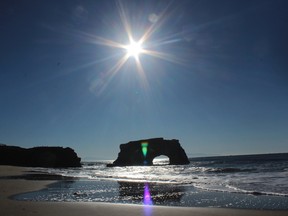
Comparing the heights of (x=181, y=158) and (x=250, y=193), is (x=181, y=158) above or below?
above

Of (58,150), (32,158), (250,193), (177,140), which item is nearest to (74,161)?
(58,150)

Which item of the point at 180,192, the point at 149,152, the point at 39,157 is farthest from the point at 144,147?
the point at 180,192

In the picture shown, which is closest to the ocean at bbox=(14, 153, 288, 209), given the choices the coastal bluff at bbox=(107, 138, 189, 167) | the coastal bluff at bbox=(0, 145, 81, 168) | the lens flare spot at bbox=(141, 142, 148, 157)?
the coastal bluff at bbox=(0, 145, 81, 168)

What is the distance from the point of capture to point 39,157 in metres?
93.3

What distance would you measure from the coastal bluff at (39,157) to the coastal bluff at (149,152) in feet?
51.9

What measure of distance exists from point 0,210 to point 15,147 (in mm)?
92544

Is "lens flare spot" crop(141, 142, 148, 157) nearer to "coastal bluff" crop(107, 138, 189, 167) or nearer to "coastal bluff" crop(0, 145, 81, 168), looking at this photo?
"coastal bluff" crop(107, 138, 189, 167)

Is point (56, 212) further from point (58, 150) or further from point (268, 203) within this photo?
point (58, 150)

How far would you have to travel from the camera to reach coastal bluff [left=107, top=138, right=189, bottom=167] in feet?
332

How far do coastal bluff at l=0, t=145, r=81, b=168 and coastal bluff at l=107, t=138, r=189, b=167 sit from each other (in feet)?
51.9

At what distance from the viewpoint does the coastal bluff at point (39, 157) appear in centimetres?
9012

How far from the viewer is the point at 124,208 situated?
10.3m

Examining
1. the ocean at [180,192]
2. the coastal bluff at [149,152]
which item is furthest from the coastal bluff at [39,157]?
the ocean at [180,192]

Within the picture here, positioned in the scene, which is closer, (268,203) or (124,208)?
(124,208)
